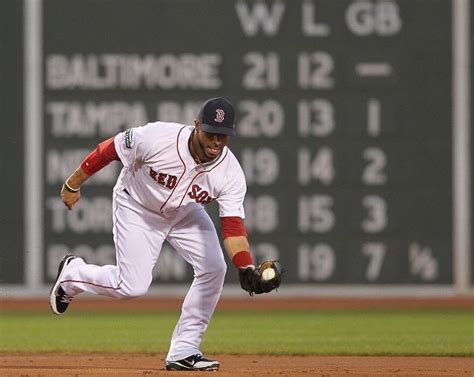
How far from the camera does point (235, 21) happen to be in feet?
39.2

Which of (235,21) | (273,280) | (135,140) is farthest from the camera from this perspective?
(235,21)

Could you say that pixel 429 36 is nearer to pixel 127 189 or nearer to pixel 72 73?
pixel 72 73

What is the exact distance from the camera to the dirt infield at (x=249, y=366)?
654 centimetres

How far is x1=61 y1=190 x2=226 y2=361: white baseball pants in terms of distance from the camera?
6.67 meters

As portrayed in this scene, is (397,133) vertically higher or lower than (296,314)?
higher

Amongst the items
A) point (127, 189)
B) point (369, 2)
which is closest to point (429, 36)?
point (369, 2)

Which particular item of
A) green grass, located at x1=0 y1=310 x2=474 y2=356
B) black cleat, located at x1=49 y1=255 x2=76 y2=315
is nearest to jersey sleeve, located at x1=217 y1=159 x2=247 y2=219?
black cleat, located at x1=49 y1=255 x2=76 y2=315

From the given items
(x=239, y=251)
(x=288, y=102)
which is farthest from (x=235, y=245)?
(x=288, y=102)

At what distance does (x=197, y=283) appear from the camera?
6.75 meters

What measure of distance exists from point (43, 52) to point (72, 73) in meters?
0.36

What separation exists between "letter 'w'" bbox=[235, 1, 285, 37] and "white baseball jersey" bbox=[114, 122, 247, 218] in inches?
215

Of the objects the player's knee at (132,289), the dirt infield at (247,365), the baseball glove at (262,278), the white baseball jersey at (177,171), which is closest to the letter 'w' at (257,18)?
the dirt infield at (247,365)

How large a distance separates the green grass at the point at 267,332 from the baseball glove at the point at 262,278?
7.88 ft

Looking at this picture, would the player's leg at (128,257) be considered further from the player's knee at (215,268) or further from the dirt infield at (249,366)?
the dirt infield at (249,366)
